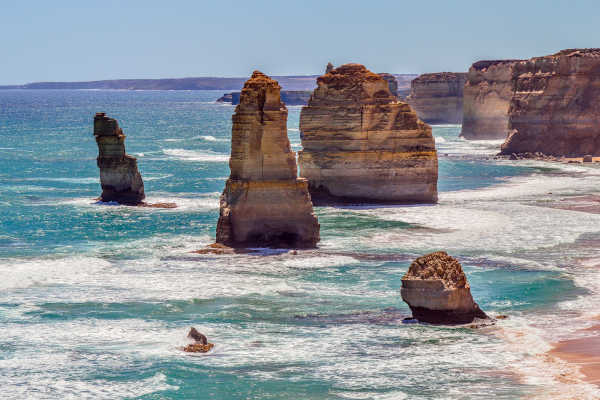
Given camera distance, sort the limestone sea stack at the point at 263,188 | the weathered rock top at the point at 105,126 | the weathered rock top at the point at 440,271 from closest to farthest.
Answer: the weathered rock top at the point at 440,271, the limestone sea stack at the point at 263,188, the weathered rock top at the point at 105,126

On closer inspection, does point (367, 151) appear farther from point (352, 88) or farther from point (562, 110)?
point (562, 110)

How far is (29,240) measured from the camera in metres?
35.4

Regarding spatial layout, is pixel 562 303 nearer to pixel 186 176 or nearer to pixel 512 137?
pixel 186 176

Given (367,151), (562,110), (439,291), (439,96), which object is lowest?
(439,291)

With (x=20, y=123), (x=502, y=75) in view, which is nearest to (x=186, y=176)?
(x=502, y=75)

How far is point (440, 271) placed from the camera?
21.5 m

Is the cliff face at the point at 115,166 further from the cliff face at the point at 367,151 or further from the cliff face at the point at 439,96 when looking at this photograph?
the cliff face at the point at 439,96

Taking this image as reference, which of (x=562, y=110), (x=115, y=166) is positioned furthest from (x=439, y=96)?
(x=115, y=166)

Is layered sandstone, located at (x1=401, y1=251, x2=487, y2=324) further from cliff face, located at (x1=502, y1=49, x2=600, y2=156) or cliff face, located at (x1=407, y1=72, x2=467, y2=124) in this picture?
cliff face, located at (x1=407, y1=72, x2=467, y2=124)

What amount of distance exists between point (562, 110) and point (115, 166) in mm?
41349

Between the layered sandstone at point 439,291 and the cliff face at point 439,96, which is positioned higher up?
the cliff face at point 439,96

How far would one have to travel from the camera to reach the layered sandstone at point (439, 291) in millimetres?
21531

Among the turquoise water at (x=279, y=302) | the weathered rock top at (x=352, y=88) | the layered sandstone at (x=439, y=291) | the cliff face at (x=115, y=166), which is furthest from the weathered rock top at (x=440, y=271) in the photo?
the cliff face at (x=115, y=166)

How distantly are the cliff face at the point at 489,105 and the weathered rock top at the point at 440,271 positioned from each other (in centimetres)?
7918
